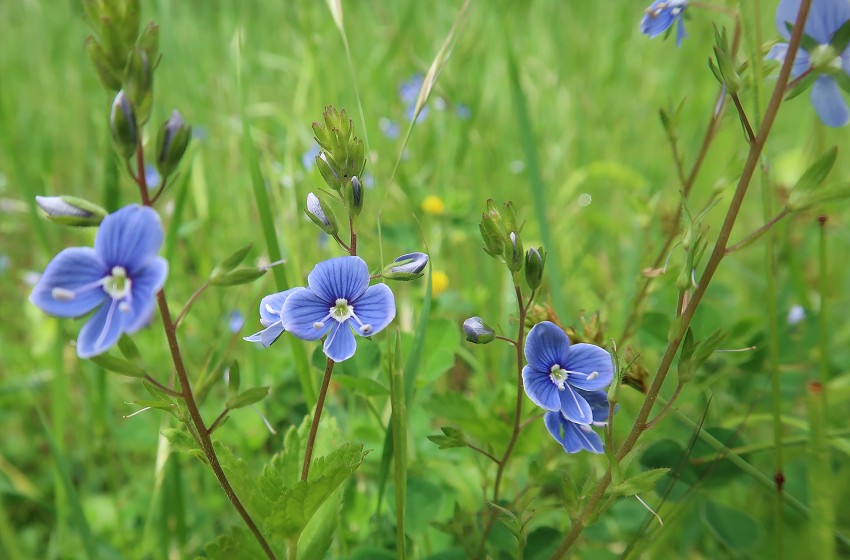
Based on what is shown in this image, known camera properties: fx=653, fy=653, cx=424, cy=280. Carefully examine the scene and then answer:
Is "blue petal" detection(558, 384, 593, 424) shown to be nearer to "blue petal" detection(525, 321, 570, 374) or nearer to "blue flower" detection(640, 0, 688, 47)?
"blue petal" detection(525, 321, 570, 374)

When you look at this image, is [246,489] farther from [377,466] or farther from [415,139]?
[415,139]

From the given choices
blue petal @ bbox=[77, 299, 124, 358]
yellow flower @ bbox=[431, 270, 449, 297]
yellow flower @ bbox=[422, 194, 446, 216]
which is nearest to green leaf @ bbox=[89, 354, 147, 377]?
blue petal @ bbox=[77, 299, 124, 358]

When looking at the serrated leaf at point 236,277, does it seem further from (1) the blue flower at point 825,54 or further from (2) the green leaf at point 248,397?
(1) the blue flower at point 825,54

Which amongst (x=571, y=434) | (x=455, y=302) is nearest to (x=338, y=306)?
(x=571, y=434)

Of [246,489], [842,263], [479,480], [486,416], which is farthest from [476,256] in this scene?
[246,489]

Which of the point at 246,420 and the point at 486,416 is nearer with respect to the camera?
the point at 486,416

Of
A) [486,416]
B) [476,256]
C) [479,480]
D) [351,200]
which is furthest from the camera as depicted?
[476,256]
